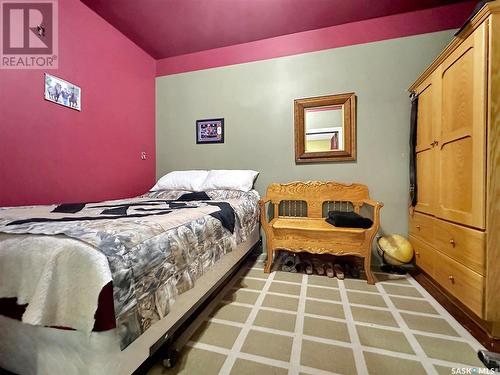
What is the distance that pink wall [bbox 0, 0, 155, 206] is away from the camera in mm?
1556

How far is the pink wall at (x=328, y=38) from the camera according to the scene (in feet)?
6.72

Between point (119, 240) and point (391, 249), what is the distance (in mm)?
2146

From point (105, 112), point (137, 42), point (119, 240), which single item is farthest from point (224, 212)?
point (137, 42)

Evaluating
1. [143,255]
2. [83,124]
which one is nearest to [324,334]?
[143,255]

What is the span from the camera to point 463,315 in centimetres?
128

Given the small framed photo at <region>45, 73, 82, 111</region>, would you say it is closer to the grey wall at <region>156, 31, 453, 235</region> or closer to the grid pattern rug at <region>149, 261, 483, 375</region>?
the grey wall at <region>156, 31, 453, 235</region>

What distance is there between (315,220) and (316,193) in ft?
0.93

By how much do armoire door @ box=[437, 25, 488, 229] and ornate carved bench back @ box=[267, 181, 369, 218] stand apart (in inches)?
27.0

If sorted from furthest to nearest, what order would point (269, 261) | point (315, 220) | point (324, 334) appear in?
point (315, 220)
point (269, 261)
point (324, 334)

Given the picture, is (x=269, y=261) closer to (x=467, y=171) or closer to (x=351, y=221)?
(x=351, y=221)

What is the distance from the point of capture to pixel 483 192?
1.11m

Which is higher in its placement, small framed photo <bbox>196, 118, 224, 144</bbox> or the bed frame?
small framed photo <bbox>196, 118, 224, 144</bbox>

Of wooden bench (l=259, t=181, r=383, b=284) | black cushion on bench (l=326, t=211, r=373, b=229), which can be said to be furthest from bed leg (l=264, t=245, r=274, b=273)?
black cushion on bench (l=326, t=211, r=373, b=229)

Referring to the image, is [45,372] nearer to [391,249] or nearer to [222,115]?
[391,249]
